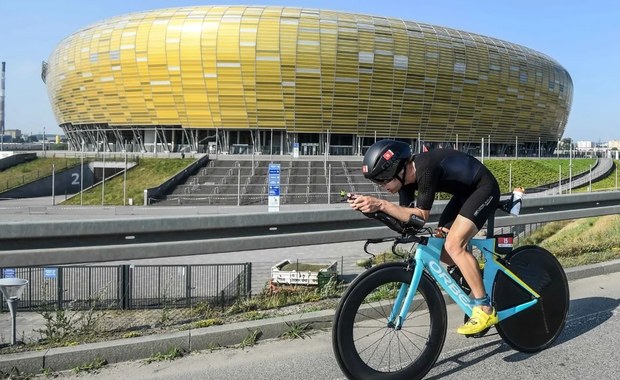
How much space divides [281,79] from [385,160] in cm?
6131

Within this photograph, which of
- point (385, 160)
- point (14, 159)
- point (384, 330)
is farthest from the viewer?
point (14, 159)

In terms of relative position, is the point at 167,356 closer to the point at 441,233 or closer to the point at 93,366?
the point at 93,366

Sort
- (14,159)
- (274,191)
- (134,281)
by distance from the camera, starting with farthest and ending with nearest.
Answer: (14,159) < (274,191) < (134,281)

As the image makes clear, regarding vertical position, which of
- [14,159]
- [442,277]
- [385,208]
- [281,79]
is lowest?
[14,159]

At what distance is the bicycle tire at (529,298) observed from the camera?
399cm

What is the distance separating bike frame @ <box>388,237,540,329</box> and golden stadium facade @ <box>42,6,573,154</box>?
191 feet

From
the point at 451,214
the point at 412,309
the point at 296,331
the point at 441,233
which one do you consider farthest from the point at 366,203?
the point at 296,331

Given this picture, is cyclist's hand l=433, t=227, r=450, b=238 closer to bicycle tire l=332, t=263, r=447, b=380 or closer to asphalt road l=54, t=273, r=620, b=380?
bicycle tire l=332, t=263, r=447, b=380

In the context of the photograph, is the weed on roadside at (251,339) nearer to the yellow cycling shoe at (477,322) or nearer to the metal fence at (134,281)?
the yellow cycling shoe at (477,322)

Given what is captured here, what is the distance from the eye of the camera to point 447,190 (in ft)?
12.5

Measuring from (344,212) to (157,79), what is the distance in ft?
209

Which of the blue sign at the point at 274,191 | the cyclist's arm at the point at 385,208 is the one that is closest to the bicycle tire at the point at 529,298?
the cyclist's arm at the point at 385,208

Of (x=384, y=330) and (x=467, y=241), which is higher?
(x=467, y=241)

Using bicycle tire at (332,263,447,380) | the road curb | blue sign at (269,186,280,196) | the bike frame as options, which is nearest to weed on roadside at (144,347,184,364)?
the road curb
